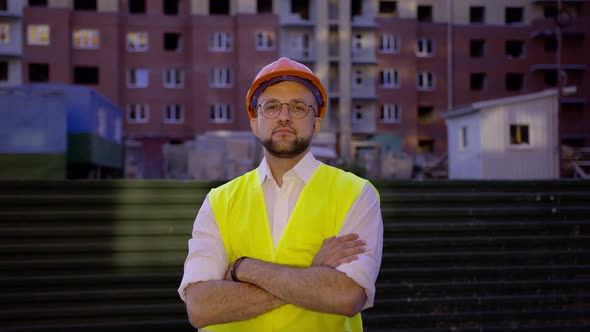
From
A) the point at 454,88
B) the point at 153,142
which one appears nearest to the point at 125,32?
the point at 153,142

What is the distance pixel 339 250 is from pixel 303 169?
43 cm

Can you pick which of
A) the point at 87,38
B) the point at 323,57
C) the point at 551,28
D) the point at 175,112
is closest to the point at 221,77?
the point at 175,112

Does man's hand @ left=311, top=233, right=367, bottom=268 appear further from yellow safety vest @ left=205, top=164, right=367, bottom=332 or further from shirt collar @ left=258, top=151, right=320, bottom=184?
shirt collar @ left=258, top=151, right=320, bottom=184

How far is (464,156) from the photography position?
31.9 m

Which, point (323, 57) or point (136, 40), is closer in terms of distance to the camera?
point (136, 40)

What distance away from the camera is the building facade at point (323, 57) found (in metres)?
50.1

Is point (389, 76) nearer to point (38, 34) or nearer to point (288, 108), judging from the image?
point (38, 34)

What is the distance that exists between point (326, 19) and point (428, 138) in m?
12.4

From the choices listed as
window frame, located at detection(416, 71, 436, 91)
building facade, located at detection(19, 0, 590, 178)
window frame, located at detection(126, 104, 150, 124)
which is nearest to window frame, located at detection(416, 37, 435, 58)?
building facade, located at detection(19, 0, 590, 178)

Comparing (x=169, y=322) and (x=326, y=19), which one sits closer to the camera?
(x=169, y=322)

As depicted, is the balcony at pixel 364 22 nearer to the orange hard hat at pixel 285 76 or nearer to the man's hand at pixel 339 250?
the orange hard hat at pixel 285 76

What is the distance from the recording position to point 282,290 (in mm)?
2814

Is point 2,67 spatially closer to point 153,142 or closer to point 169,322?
point 153,142

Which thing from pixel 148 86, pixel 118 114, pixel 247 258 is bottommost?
pixel 247 258
